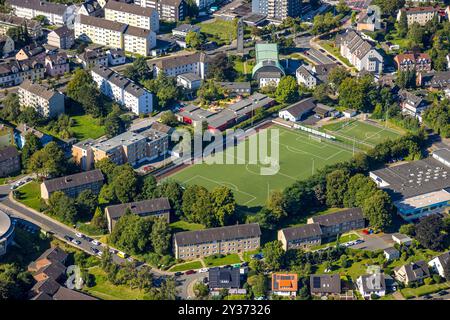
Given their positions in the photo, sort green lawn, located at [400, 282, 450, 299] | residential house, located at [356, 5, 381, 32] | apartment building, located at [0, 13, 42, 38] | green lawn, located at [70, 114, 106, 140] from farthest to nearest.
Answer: residential house, located at [356, 5, 381, 32]
apartment building, located at [0, 13, 42, 38]
green lawn, located at [70, 114, 106, 140]
green lawn, located at [400, 282, 450, 299]

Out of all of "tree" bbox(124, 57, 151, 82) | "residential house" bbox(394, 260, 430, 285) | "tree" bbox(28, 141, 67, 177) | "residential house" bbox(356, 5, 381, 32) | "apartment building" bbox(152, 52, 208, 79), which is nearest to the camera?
"residential house" bbox(394, 260, 430, 285)

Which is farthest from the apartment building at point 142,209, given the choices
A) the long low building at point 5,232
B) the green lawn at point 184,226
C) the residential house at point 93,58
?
the residential house at point 93,58

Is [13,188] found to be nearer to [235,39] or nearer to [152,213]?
[152,213]

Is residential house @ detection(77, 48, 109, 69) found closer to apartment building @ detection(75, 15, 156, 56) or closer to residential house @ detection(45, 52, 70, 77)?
residential house @ detection(45, 52, 70, 77)

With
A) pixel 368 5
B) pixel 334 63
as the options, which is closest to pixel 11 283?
pixel 334 63

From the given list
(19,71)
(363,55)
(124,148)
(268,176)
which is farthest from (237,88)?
(19,71)

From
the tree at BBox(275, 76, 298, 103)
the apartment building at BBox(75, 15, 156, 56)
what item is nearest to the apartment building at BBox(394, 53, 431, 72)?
the tree at BBox(275, 76, 298, 103)
